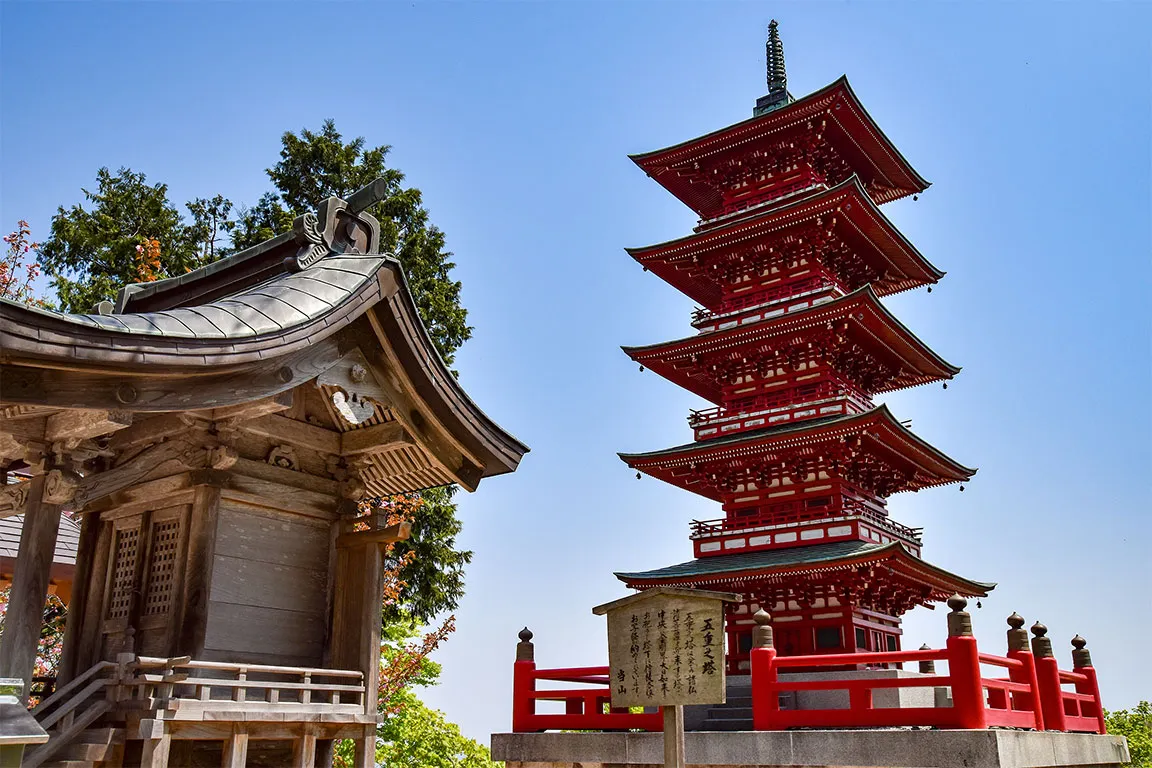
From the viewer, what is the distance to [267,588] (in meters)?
8.12

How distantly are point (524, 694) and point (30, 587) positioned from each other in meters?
9.14

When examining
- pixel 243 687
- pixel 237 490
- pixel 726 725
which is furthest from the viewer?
pixel 726 725

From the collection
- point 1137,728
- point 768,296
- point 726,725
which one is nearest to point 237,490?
point 726,725

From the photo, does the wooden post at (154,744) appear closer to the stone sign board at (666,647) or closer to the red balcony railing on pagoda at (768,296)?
the stone sign board at (666,647)

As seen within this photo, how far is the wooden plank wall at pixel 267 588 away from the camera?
7.74m

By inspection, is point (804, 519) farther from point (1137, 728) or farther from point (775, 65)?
point (1137, 728)

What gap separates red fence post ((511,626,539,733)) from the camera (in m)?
14.6

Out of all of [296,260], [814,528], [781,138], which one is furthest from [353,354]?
[781,138]

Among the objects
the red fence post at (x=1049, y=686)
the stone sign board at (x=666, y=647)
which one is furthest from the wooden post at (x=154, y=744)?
the red fence post at (x=1049, y=686)

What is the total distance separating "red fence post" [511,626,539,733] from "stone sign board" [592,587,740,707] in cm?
477

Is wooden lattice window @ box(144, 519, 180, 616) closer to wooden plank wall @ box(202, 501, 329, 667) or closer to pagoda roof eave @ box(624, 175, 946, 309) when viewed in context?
wooden plank wall @ box(202, 501, 329, 667)

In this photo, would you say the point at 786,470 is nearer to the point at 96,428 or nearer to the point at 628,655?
the point at 628,655

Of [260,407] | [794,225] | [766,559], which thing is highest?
[794,225]

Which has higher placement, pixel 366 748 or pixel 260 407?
pixel 260 407
